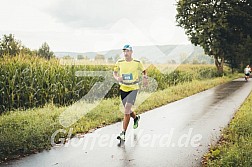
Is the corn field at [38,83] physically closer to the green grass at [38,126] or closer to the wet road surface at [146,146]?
the green grass at [38,126]

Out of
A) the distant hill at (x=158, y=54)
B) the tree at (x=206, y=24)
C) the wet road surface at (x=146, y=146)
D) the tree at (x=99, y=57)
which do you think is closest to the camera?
the wet road surface at (x=146, y=146)

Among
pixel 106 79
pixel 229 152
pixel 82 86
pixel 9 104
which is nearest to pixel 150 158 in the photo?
pixel 229 152

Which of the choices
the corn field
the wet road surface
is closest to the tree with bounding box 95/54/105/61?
the corn field

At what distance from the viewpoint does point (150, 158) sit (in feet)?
17.3

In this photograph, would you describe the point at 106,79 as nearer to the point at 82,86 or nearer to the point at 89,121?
the point at 82,86

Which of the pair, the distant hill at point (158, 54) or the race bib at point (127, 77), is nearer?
the race bib at point (127, 77)

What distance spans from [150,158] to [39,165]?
1.94m

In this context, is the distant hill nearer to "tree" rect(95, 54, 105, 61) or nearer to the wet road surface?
"tree" rect(95, 54, 105, 61)

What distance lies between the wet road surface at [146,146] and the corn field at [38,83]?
11.7 feet

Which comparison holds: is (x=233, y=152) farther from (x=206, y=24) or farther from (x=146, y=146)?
(x=206, y=24)

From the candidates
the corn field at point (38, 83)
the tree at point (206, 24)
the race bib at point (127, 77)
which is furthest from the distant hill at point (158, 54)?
the tree at point (206, 24)

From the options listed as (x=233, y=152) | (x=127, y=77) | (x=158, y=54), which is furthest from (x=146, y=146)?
(x=158, y=54)

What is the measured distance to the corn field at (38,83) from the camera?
9.48m

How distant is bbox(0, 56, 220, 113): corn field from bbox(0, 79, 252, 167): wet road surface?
11.7 feet
